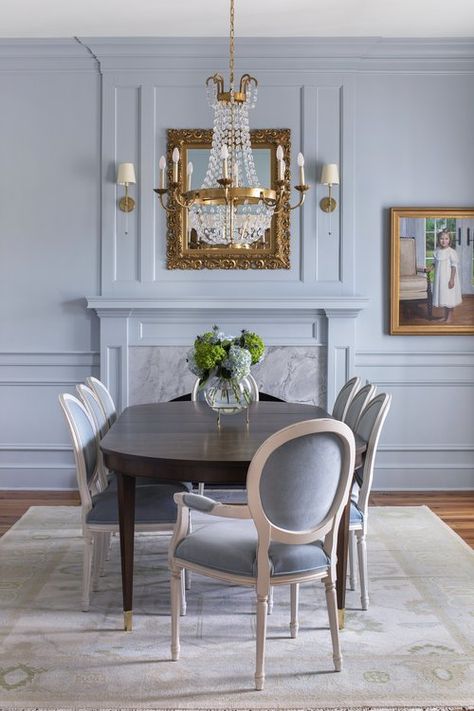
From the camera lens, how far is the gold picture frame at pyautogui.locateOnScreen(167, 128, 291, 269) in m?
5.23

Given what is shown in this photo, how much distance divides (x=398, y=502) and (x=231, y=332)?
5.05ft

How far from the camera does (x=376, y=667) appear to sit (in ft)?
8.71

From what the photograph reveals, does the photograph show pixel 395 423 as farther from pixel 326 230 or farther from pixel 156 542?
pixel 156 542

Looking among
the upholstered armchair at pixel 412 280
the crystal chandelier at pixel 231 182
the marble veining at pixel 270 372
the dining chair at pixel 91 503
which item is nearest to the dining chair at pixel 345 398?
the crystal chandelier at pixel 231 182

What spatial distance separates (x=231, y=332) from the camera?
528 centimetres

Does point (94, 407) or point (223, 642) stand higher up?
point (94, 407)

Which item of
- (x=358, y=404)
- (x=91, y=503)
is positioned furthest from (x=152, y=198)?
(x=91, y=503)

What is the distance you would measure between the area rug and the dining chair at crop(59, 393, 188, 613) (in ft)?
0.70

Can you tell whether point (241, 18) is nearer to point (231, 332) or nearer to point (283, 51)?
point (283, 51)

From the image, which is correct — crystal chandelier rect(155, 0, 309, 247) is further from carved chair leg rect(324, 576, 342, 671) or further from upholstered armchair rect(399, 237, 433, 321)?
carved chair leg rect(324, 576, 342, 671)

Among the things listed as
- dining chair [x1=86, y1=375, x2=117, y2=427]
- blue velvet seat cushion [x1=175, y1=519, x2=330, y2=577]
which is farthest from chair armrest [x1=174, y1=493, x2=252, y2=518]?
dining chair [x1=86, y1=375, x2=117, y2=427]

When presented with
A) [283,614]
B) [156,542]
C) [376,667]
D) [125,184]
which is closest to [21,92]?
[125,184]

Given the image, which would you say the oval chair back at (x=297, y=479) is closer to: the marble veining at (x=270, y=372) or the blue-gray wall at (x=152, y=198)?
the marble veining at (x=270, y=372)

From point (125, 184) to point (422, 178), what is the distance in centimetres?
197
